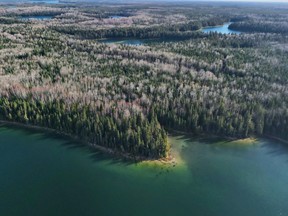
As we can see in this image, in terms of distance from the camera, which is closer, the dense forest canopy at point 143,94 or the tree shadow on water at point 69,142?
the tree shadow on water at point 69,142

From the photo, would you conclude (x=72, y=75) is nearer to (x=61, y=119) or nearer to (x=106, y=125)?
(x=61, y=119)

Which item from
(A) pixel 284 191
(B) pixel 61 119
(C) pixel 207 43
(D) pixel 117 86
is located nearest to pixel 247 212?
(A) pixel 284 191

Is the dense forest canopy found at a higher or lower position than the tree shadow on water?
higher

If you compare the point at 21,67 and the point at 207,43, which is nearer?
the point at 21,67

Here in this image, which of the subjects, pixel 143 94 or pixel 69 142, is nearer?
pixel 69 142

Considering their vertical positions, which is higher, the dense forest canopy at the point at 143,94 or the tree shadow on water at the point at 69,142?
the dense forest canopy at the point at 143,94

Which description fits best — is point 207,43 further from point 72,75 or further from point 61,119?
point 61,119

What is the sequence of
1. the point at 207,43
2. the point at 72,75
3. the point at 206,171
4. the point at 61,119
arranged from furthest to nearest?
1. the point at 207,43
2. the point at 72,75
3. the point at 61,119
4. the point at 206,171

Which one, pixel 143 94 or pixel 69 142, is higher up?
pixel 143 94

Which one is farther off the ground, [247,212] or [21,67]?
[21,67]

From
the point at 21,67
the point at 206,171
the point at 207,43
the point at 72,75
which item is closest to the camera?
the point at 206,171

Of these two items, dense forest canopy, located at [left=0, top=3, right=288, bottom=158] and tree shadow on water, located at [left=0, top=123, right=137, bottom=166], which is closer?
tree shadow on water, located at [left=0, top=123, right=137, bottom=166]
